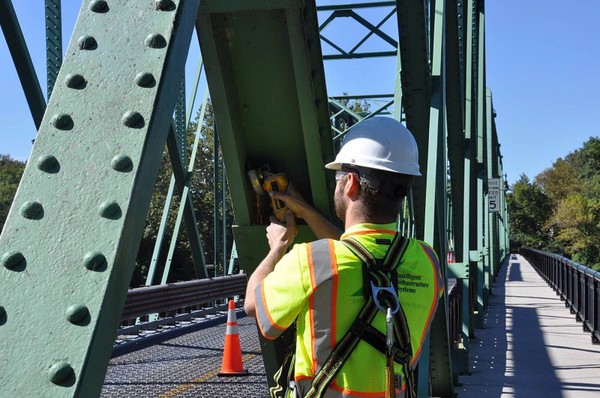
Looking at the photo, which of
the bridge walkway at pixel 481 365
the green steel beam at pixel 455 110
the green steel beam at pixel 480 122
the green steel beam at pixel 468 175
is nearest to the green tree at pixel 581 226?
the green steel beam at pixel 480 122

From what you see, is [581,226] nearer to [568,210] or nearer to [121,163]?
[568,210]

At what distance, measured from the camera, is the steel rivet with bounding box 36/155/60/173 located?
1.86 meters

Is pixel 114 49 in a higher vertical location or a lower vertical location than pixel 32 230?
higher

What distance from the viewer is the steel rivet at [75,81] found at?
1961 mm

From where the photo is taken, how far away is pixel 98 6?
2.05m

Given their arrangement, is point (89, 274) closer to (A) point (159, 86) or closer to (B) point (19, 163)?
(A) point (159, 86)

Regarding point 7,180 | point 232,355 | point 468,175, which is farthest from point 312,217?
point 7,180

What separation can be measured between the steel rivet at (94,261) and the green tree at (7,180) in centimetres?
4412

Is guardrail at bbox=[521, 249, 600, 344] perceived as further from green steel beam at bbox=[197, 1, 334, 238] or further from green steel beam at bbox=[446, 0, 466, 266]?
green steel beam at bbox=[197, 1, 334, 238]

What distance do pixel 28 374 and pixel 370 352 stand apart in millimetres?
1024

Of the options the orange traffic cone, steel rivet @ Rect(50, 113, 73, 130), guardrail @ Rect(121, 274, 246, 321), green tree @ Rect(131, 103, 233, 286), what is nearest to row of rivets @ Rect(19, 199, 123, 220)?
steel rivet @ Rect(50, 113, 73, 130)

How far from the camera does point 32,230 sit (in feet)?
5.93

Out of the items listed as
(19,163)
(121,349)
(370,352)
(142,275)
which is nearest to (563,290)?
(121,349)

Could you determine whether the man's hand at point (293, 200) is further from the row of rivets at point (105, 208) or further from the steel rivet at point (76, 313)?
the steel rivet at point (76, 313)
